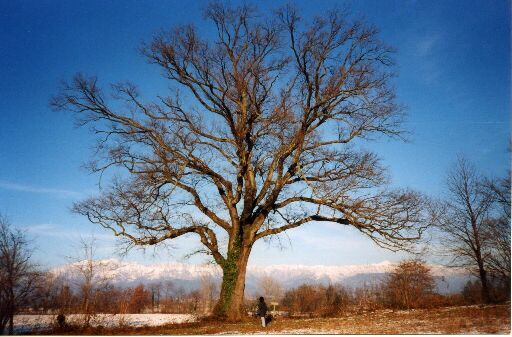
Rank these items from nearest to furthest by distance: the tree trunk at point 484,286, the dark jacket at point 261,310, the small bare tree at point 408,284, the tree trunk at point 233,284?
1. the dark jacket at point 261,310
2. the tree trunk at point 233,284
3. the tree trunk at point 484,286
4. the small bare tree at point 408,284

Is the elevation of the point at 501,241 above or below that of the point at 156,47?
below

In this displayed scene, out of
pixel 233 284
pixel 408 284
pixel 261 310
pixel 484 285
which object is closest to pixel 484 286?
pixel 484 285

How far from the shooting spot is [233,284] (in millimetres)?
13719

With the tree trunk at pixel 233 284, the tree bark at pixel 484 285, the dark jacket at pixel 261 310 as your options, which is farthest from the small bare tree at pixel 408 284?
the dark jacket at pixel 261 310

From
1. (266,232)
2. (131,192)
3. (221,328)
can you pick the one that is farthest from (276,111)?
(221,328)

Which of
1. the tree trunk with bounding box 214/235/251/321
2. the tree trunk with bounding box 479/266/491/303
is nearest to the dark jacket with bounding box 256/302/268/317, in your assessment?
the tree trunk with bounding box 214/235/251/321

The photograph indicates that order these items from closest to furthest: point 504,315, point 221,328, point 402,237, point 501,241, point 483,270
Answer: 1. point 504,315
2. point 221,328
3. point 402,237
4. point 501,241
5. point 483,270

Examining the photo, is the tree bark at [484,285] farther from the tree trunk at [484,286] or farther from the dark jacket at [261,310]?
the dark jacket at [261,310]

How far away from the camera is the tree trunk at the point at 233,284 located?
523 inches

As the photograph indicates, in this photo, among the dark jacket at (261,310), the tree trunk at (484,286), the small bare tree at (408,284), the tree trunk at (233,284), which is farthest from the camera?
the small bare tree at (408,284)

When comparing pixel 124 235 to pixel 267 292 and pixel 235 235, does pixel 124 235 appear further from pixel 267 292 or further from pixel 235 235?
pixel 267 292

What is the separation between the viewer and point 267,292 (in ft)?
196

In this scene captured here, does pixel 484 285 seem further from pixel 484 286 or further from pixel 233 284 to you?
pixel 233 284

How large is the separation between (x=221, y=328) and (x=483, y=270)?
1998 centimetres
